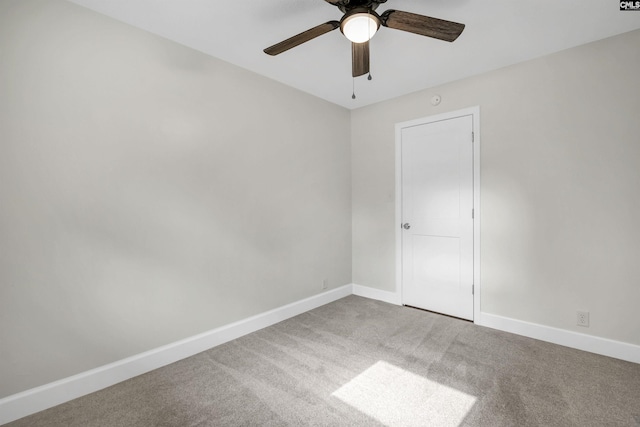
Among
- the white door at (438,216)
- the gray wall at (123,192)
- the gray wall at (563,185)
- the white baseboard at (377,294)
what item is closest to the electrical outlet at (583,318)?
the gray wall at (563,185)

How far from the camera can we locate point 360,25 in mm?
1665

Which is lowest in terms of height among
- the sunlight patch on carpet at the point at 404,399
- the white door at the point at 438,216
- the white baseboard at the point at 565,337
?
the sunlight patch on carpet at the point at 404,399

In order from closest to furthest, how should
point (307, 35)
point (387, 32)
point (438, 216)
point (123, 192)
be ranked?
point (307, 35) < point (123, 192) < point (387, 32) < point (438, 216)

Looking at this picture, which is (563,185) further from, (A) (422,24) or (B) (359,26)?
(B) (359,26)

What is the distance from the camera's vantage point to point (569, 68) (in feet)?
8.21

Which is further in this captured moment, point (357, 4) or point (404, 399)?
point (404, 399)

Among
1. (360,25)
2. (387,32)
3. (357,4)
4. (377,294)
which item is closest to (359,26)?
(360,25)

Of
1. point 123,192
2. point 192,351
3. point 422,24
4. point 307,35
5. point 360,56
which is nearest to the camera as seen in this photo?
point 422,24

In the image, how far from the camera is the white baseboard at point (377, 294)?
3.65 m

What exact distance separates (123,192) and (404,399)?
91.9 inches

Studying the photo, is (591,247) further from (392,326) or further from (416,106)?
(416,106)

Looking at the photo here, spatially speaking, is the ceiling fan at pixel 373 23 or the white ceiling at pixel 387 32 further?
the white ceiling at pixel 387 32

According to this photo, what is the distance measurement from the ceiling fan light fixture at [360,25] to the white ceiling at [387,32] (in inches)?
15.0
